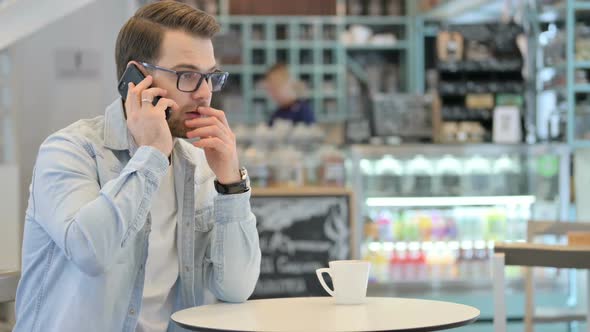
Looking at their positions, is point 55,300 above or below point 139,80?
below

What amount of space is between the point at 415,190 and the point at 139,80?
454 centimetres

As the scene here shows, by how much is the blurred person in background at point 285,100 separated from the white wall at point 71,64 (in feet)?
6.80

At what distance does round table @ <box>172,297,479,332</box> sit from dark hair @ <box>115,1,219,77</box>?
0.67 metres

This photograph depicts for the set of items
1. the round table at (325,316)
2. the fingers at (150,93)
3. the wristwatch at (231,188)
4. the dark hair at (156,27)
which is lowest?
the round table at (325,316)

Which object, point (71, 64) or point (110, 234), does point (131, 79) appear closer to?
point (110, 234)

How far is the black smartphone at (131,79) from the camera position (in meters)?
2.36

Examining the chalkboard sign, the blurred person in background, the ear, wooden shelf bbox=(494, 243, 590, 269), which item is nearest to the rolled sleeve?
the ear

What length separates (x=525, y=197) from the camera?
22.4 ft

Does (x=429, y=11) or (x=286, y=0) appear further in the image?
(x=286, y=0)

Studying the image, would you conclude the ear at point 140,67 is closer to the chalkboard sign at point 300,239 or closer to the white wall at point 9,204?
the chalkboard sign at point 300,239

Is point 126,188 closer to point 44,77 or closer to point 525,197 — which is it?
point 44,77

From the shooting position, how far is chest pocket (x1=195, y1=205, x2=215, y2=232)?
2.50 metres

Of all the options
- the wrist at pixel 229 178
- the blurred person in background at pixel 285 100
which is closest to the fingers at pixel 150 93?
the wrist at pixel 229 178

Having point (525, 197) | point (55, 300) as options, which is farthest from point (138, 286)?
point (525, 197)
